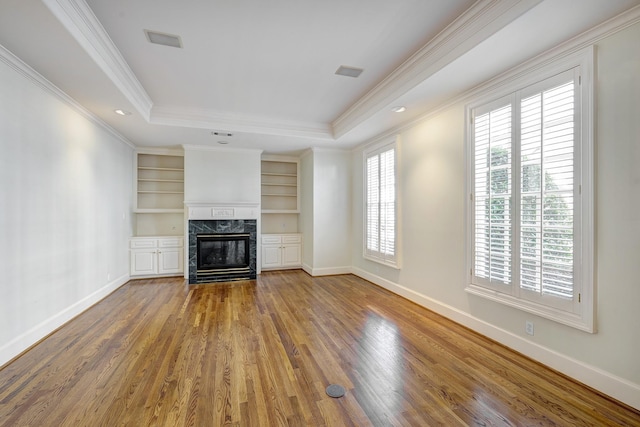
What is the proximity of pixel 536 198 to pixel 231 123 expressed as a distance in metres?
4.22

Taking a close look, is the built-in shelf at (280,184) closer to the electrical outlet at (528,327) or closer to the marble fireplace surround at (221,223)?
the marble fireplace surround at (221,223)

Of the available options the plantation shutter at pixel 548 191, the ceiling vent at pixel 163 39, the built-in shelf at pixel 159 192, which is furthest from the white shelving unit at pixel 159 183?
the plantation shutter at pixel 548 191

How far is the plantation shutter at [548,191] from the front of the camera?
2311 millimetres

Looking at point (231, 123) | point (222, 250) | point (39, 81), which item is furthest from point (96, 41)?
point (222, 250)

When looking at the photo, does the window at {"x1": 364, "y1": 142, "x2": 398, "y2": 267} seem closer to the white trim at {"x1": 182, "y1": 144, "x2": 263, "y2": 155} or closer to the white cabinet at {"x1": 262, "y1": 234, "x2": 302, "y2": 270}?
the white cabinet at {"x1": 262, "y1": 234, "x2": 302, "y2": 270}

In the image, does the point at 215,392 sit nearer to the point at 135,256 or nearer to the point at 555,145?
the point at 555,145

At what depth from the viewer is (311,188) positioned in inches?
236

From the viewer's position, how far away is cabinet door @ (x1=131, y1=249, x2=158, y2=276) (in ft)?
18.3

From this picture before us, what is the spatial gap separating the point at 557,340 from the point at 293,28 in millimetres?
3520

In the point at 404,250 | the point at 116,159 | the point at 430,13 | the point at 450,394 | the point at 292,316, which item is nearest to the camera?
the point at 450,394

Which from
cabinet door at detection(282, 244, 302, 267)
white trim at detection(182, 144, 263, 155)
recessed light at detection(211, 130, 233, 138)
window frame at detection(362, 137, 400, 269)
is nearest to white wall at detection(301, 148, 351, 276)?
cabinet door at detection(282, 244, 302, 267)

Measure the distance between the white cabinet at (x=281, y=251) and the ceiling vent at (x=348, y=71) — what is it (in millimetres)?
3995

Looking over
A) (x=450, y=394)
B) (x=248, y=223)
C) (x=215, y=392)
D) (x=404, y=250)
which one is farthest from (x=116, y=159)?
(x=450, y=394)

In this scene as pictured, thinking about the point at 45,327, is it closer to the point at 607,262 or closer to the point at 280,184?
the point at 280,184
